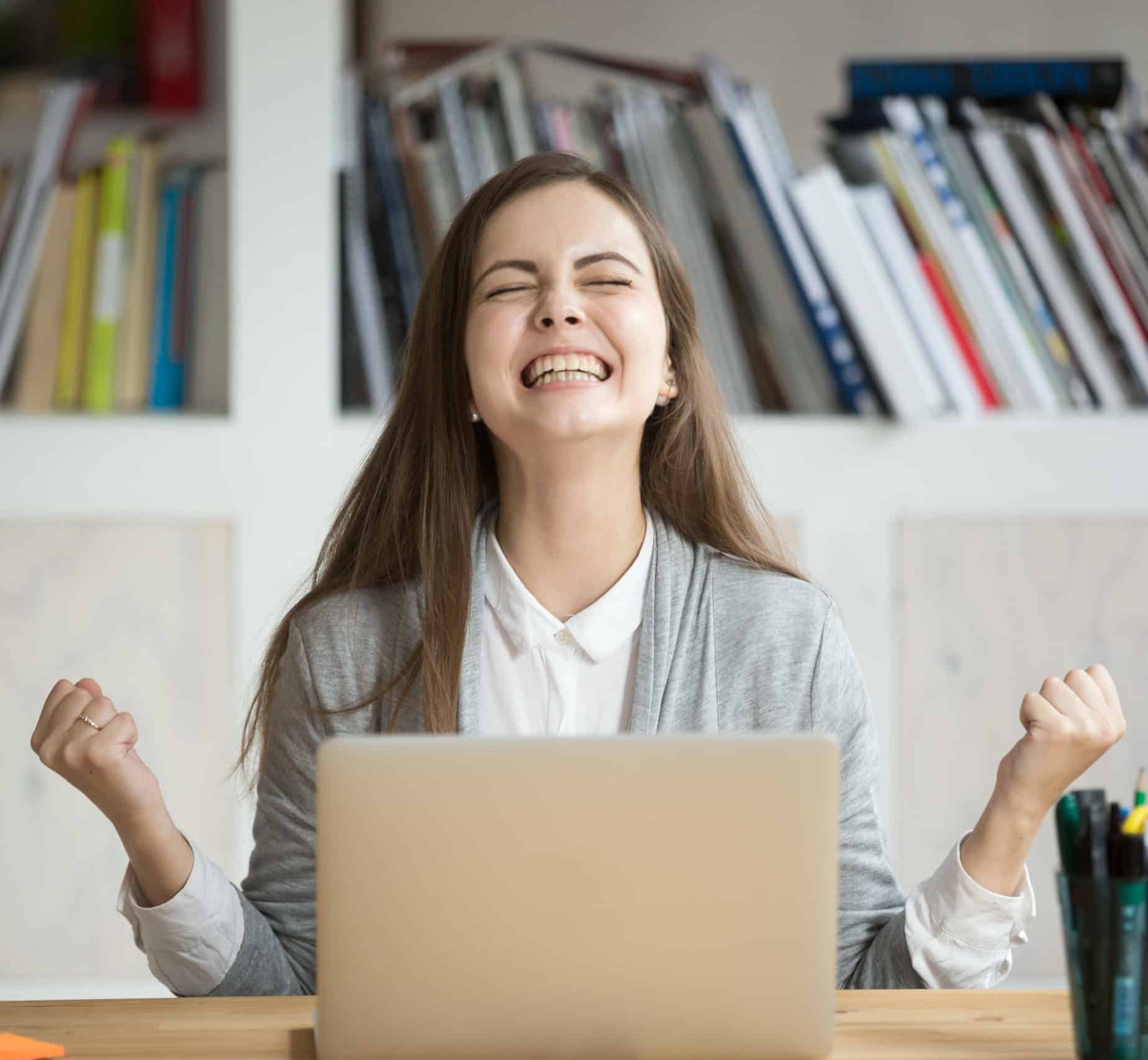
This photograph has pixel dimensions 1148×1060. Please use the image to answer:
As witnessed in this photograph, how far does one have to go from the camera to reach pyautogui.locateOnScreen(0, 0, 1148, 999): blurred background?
2041 millimetres

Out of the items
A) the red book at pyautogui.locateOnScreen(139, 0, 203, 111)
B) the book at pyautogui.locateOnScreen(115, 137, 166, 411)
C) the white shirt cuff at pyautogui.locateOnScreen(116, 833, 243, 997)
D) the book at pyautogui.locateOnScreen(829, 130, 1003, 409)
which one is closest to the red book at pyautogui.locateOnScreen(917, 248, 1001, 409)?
the book at pyautogui.locateOnScreen(829, 130, 1003, 409)

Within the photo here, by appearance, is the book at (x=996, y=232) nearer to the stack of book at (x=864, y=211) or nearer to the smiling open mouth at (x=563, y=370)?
the stack of book at (x=864, y=211)

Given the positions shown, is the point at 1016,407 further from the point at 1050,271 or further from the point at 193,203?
the point at 193,203

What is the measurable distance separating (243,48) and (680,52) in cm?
79

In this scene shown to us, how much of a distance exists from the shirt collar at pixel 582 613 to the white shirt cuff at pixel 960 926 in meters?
0.38

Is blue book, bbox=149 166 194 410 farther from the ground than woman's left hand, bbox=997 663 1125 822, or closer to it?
farther from the ground

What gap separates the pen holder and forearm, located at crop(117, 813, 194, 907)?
2.24 feet

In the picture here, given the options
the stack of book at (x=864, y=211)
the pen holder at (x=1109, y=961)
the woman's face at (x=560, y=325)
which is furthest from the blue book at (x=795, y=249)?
the pen holder at (x=1109, y=961)

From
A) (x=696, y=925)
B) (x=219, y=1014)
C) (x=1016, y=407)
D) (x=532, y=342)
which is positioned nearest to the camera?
(x=696, y=925)

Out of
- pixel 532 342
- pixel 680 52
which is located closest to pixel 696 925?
pixel 532 342

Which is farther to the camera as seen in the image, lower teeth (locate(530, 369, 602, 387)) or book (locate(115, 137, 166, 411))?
book (locate(115, 137, 166, 411))

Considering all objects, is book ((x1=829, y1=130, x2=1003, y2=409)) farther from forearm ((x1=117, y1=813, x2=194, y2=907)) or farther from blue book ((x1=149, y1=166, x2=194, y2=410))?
forearm ((x1=117, y1=813, x2=194, y2=907))

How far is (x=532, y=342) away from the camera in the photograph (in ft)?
4.60

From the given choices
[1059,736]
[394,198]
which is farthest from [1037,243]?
[1059,736]
